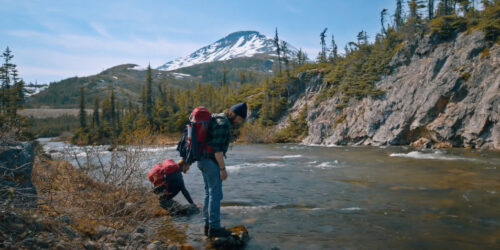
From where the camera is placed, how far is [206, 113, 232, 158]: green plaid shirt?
6.10 m

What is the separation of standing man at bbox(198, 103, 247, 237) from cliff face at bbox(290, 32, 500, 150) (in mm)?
32951

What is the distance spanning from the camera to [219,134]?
6.09 m

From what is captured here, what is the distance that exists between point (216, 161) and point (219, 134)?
0.53 m

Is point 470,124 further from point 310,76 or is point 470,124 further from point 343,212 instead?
point 310,76

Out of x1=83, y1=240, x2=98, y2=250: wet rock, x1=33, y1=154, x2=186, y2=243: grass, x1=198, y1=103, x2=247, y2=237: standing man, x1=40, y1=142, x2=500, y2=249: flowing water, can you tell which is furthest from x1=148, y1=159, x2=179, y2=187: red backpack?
x1=83, y1=240, x2=98, y2=250: wet rock

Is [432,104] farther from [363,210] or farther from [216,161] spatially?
[216,161]

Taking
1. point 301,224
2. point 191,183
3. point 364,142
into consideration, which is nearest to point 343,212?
point 301,224

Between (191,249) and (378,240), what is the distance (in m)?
3.47

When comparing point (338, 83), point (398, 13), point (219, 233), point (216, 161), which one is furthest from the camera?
point (398, 13)

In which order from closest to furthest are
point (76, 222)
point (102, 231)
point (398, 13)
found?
point (76, 222), point (102, 231), point (398, 13)

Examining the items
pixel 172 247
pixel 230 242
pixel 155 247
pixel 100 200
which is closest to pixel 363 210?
pixel 230 242

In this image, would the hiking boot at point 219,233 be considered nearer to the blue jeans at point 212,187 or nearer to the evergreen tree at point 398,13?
the blue jeans at point 212,187

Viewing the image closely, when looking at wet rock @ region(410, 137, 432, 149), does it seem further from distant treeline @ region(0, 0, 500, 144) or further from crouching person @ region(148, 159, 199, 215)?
crouching person @ region(148, 159, 199, 215)

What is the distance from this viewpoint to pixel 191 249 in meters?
5.87
